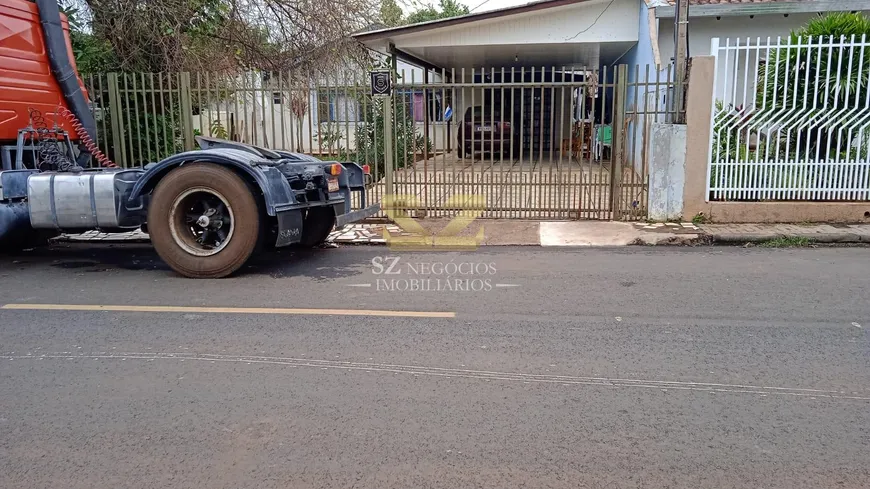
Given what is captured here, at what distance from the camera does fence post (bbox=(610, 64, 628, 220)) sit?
9.25 metres

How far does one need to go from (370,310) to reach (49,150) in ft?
14.9

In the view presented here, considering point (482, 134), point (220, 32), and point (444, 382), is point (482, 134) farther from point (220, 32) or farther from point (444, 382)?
point (220, 32)

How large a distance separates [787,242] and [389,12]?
9.76 metres

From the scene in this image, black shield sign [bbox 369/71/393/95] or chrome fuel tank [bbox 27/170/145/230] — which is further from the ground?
black shield sign [bbox 369/71/393/95]

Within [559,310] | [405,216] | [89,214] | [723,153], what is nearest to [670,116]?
[723,153]

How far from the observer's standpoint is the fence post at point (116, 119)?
9.96 metres

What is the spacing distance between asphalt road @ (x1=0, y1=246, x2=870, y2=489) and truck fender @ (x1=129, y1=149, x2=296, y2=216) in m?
0.85

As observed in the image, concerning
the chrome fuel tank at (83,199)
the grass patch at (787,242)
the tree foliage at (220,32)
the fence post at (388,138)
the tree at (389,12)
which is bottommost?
the grass patch at (787,242)

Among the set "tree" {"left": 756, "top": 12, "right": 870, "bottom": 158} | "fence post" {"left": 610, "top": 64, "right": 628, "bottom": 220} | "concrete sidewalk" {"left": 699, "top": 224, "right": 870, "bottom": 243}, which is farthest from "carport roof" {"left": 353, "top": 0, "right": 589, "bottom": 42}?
"concrete sidewalk" {"left": 699, "top": 224, "right": 870, "bottom": 243}

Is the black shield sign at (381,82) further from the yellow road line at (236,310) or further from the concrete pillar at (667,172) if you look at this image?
the yellow road line at (236,310)

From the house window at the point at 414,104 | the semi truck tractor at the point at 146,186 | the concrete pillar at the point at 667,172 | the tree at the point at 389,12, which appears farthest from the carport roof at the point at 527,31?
the semi truck tractor at the point at 146,186

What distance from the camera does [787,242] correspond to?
8.56 meters

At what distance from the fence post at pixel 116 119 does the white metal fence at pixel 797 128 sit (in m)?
8.59

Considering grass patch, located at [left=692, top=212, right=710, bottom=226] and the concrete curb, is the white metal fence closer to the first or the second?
grass patch, located at [left=692, top=212, right=710, bottom=226]
